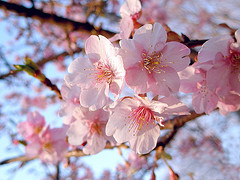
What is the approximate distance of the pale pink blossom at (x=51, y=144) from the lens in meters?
1.63

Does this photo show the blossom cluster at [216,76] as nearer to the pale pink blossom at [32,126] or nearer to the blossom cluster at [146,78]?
the blossom cluster at [146,78]

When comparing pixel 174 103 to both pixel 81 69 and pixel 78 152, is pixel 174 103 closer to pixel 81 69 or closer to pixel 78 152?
pixel 81 69

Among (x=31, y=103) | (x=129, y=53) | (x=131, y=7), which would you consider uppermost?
(x=131, y=7)

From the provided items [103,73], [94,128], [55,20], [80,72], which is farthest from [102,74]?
[55,20]

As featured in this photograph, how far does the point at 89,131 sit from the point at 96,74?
1.58ft

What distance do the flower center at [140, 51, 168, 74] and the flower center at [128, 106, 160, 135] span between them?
0.23m

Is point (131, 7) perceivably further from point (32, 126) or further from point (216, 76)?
point (32, 126)

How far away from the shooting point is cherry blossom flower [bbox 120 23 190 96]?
2.76ft

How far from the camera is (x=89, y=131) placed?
131 cm

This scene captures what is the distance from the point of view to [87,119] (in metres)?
1.27

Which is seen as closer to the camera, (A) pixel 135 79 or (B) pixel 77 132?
(A) pixel 135 79

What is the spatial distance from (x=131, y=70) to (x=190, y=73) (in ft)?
1.41

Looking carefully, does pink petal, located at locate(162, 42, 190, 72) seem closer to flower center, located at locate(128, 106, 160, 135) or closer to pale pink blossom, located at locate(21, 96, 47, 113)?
flower center, located at locate(128, 106, 160, 135)

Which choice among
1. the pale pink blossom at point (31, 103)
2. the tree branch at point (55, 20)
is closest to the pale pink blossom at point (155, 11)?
A: the tree branch at point (55, 20)
